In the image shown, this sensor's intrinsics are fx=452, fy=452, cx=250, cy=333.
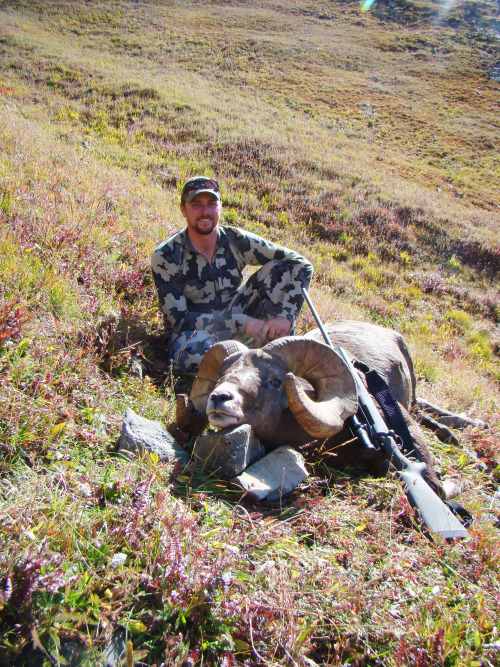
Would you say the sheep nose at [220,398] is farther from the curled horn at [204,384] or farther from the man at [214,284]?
the man at [214,284]

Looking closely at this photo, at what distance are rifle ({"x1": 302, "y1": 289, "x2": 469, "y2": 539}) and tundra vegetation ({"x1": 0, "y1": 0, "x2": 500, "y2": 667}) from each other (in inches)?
5.3

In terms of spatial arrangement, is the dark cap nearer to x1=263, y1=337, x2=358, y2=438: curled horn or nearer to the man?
the man

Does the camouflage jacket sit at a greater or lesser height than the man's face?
lesser

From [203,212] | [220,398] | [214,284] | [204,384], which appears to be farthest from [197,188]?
[220,398]

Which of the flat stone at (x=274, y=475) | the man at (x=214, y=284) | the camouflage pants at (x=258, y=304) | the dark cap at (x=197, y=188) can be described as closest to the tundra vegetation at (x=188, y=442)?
the flat stone at (x=274, y=475)

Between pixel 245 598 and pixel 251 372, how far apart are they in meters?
2.07

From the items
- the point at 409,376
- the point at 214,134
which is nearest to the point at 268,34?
the point at 214,134

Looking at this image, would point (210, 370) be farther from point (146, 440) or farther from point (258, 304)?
point (258, 304)

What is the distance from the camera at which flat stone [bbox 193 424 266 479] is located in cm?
339

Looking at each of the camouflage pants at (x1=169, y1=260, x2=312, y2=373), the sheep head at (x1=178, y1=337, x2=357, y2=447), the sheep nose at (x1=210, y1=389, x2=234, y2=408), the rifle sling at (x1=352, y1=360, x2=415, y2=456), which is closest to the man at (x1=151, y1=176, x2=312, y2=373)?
the camouflage pants at (x1=169, y1=260, x2=312, y2=373)

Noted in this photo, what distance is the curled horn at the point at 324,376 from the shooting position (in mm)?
3928

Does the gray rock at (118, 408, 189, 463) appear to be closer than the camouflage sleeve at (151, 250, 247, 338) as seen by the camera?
Yes

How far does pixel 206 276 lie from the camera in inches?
243

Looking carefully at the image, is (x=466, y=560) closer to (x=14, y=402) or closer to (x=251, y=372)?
(x=251, y=372)
